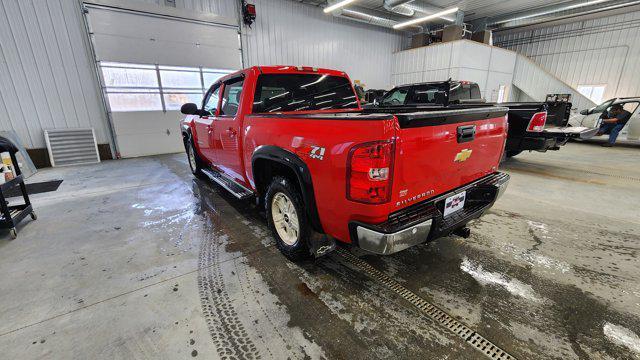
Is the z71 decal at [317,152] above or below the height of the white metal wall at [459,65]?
below

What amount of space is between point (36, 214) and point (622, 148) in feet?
47.2

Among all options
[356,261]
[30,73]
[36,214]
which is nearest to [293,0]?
[30,73]

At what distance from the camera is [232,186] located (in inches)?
131

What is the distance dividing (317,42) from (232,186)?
30.0ft

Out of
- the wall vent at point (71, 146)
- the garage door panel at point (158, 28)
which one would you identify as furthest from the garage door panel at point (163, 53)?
the wall vent at point (71, 146)

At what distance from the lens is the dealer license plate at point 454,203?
1.89 meters

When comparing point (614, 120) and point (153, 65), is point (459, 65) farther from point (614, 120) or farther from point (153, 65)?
point (153, 65)

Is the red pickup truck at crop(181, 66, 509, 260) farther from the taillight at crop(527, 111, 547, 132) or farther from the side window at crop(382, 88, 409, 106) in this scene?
the side window at crop(382, 88, 409, 106)

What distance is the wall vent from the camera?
650cm

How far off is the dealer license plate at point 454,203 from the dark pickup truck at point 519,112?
187 centimetres

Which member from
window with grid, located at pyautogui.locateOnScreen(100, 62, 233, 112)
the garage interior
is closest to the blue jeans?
the garage interior

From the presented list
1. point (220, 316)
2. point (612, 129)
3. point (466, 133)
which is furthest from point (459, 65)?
point (220, 316)

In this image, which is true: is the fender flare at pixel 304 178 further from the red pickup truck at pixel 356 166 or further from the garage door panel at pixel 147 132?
the garage door panel at pixel 147 132

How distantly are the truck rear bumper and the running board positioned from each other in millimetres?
1636
